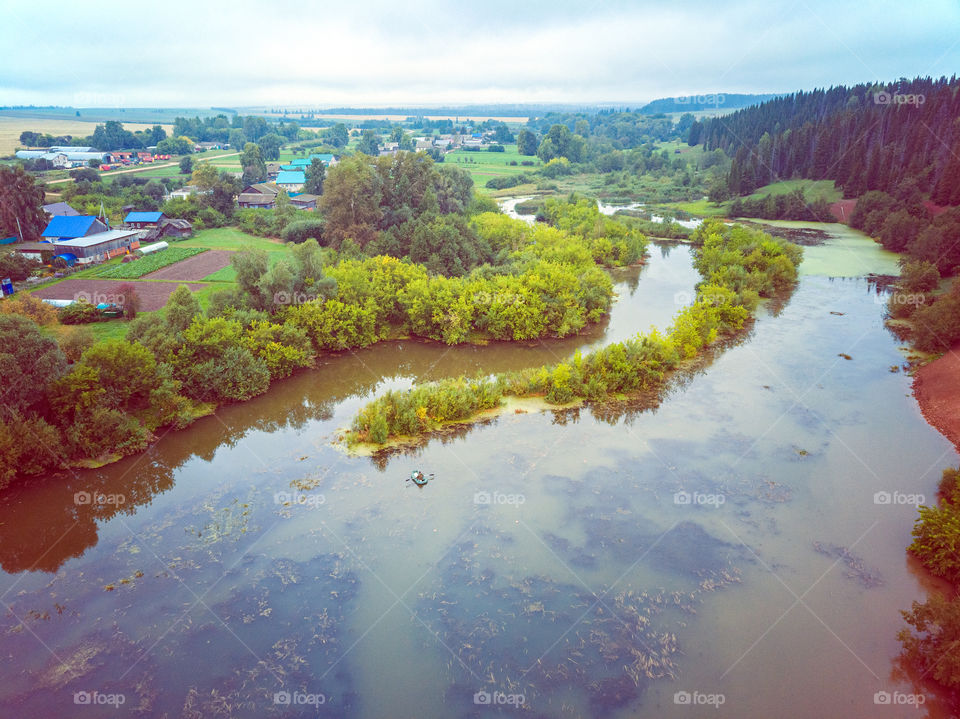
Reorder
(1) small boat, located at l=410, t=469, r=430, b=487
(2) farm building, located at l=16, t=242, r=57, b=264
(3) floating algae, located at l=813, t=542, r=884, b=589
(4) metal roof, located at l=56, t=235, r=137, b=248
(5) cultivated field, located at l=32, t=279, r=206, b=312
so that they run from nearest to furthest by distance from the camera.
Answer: (3) floating algae, located at l=813, t=542, r=884, b=589
(1) small boat, located at l=410, t=469, r=430, b=487
(5) cultivated field, located at l=32, t=279, r=206, b=312
(2) farm building, located at l=16, t=242, r=57, b=264
(4) metal roof, located at l=56, t=235, r=137, b=248

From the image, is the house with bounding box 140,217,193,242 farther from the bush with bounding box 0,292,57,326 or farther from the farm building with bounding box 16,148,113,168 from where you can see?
the farm building with bounding box 16,148,113,168

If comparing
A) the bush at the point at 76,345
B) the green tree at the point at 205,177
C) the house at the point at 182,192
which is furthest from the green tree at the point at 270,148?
the bush at the point at 76,345

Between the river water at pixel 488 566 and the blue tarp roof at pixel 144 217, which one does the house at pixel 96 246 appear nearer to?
the blue tarp roof at pixel 144 217

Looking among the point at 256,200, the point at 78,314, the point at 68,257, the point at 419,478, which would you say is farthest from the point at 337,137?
the point at 419,478

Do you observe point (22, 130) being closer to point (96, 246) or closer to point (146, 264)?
point (96, 246)

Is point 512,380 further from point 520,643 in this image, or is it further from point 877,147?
point 877,147

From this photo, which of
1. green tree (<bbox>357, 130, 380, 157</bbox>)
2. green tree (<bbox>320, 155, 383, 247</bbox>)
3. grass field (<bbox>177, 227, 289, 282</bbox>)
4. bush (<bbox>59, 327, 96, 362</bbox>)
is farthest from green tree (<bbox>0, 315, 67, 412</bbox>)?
green tree (<bbox>357, 130, 380, 157</bbox>)

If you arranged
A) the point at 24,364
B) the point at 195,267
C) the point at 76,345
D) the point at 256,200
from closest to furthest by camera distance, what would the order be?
the point at 24,364 → the point at 76,345 → the point at 195,267 → the point at 256,200

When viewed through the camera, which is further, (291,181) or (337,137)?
(337,137)
